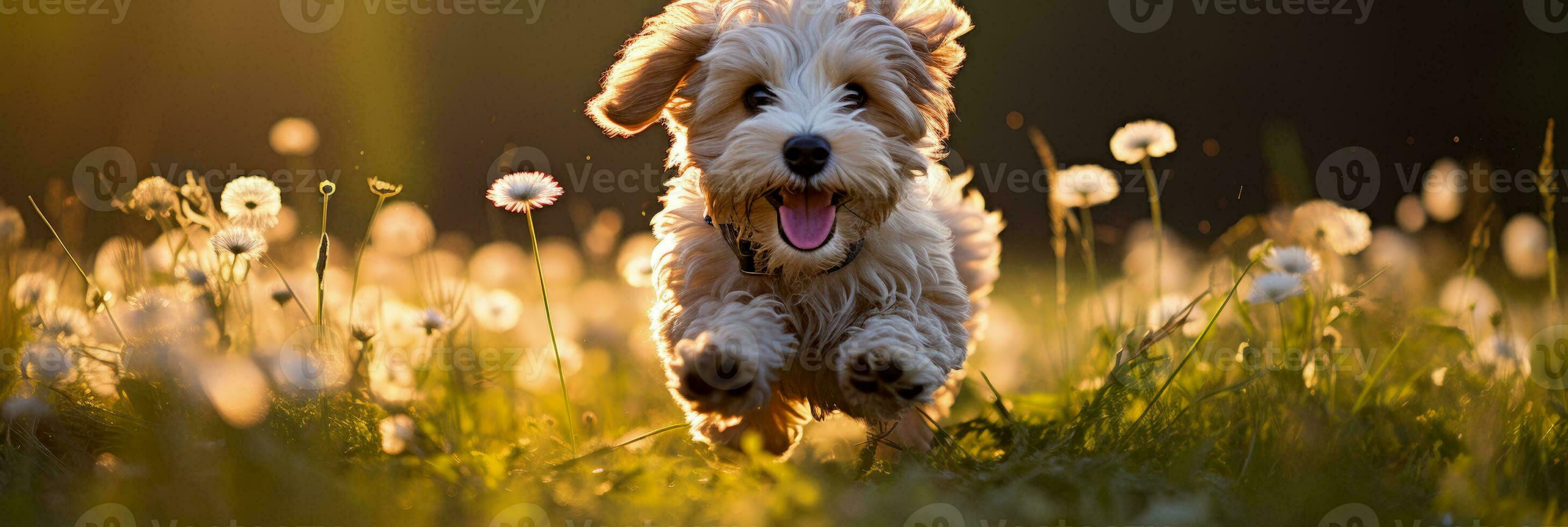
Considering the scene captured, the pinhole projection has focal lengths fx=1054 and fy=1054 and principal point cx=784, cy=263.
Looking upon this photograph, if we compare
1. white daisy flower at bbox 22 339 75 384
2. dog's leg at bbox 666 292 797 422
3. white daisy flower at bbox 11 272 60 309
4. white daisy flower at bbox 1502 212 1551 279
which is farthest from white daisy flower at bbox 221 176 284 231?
white daisy flower at bbox 1502 212 1551 279

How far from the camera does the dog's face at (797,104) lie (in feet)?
9.30

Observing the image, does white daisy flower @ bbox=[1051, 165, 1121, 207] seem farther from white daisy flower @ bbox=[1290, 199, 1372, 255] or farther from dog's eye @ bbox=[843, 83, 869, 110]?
dog's eye @ bbox=[843, 83, 869, 110]

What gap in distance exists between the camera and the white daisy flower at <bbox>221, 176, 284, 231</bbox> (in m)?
3.17

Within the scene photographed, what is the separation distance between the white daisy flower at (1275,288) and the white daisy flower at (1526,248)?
1577 mm

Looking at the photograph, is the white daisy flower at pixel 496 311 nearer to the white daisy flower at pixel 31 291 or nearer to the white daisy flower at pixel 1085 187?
the white daisy flower at pixel 31 291

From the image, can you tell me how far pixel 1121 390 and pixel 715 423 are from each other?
3.90ft

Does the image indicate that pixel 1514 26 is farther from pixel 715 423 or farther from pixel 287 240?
pixel 287 240

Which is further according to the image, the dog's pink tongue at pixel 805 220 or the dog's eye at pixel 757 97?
the dog's eye at pixel 757 97

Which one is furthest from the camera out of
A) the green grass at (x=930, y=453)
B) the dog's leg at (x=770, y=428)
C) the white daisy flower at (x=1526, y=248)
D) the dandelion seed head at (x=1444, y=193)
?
the dandelion seed head at (x=1444, y=193)

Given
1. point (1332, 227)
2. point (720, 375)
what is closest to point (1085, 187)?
point (1332, 227)

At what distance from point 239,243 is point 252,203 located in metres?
0.32

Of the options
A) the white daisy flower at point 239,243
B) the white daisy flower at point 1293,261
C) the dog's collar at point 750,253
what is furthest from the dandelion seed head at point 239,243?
the white daisy flower at point 1293,261

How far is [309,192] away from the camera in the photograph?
382 cm

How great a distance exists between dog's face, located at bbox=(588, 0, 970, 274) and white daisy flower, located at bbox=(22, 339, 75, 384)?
166cm
